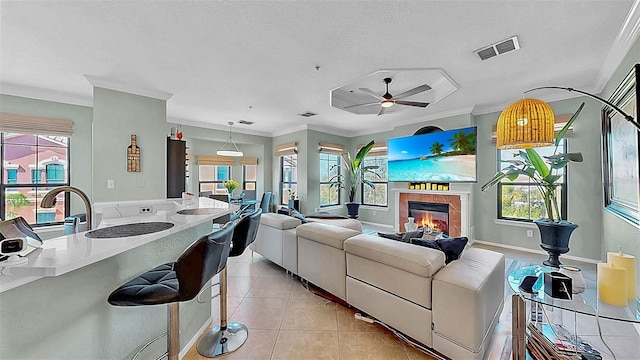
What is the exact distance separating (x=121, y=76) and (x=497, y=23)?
418 cm

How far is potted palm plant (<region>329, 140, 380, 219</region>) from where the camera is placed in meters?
6.14

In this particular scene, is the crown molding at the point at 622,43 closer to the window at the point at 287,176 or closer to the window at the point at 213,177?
the window at the point at 287,176

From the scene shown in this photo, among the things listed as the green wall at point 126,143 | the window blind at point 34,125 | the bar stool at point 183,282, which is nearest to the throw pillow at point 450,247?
the bar stool at point 183,282

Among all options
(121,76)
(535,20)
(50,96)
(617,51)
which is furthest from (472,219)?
(50,96)

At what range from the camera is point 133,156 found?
352 cm

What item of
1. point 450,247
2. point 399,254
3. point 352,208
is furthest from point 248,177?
point 450,247

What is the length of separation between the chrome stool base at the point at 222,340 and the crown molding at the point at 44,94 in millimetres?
4308

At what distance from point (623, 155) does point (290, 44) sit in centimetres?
352

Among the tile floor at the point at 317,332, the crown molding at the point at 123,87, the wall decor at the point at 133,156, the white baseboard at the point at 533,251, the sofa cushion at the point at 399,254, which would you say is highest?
the crown molding at the point at 123,87

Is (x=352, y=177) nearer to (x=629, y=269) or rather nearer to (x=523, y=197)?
(x=523, y=197)

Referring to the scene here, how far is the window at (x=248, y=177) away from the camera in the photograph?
7.99 metres

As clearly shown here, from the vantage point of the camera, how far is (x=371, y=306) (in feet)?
6.88

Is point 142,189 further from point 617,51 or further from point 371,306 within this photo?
→ point 617,51

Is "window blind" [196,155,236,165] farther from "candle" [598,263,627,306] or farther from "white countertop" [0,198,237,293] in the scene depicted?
"candle" [598,263,627,306]
